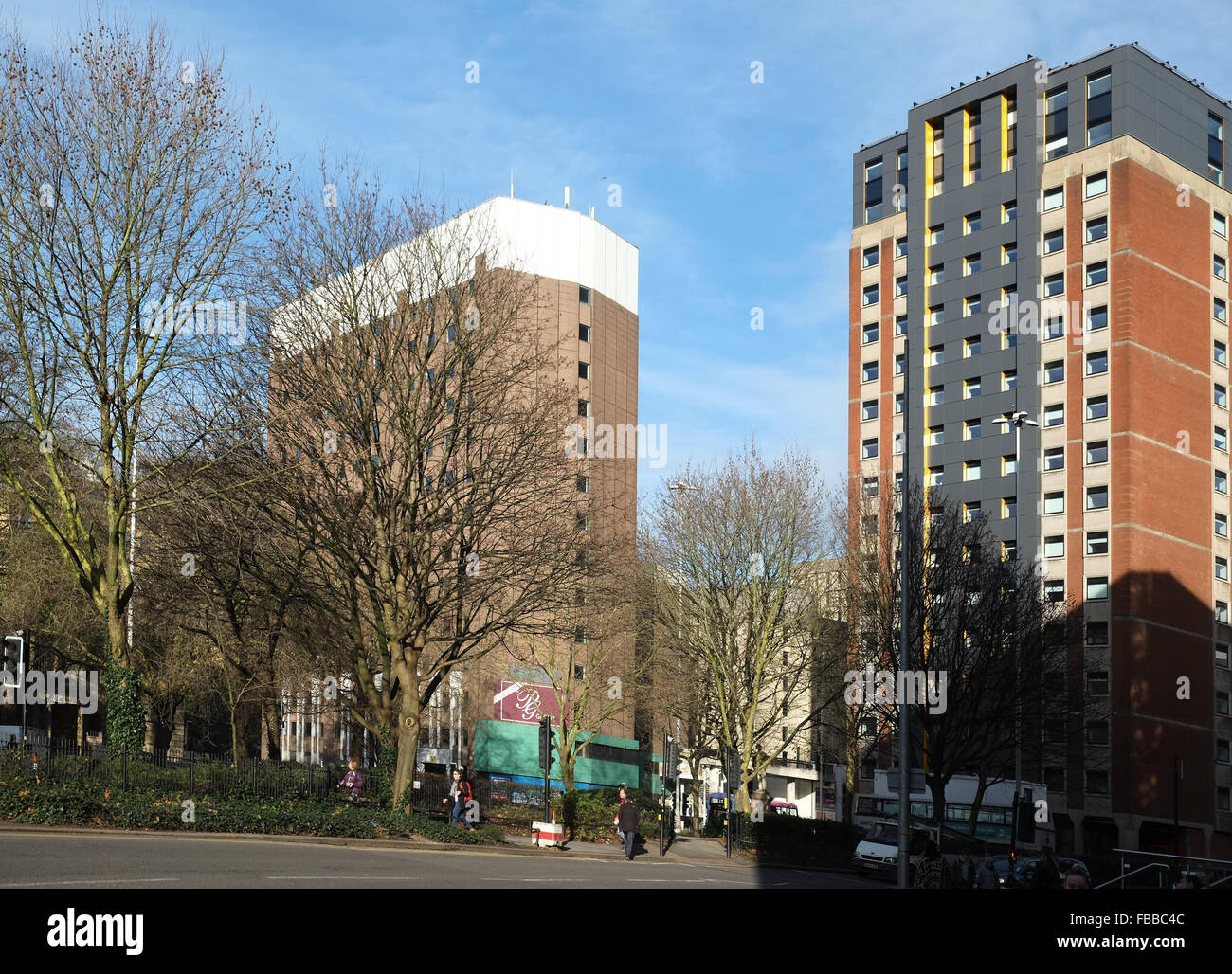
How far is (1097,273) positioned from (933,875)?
52.0 metres

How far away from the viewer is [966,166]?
80312mm

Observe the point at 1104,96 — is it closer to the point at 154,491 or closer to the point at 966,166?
the point at 966,166

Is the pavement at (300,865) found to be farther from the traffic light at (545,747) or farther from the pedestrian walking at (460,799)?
the traffic light at (545,747)

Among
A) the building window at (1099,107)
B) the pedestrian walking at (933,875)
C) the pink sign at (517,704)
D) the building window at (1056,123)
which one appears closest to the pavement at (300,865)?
the pedestrian walking at (933,875)

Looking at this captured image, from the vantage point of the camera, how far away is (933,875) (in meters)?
29.8

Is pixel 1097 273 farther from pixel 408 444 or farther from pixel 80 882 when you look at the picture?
pixel 80 882

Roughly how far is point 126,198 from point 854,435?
6220 centimetres

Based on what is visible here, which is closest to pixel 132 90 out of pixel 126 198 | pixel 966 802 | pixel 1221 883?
pixel 126 198

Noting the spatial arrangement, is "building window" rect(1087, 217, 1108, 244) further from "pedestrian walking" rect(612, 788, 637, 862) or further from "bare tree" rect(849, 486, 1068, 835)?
"pedestrian walking" rect(612, 788, 637, 862)

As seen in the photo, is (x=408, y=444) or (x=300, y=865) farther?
(x=408, y=444)

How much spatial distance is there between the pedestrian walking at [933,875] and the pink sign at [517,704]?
3421 centimetres

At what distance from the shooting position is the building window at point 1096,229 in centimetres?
7312

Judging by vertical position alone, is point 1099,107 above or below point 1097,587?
above

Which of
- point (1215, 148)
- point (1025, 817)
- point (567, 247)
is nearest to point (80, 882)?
point (1025, 817)
